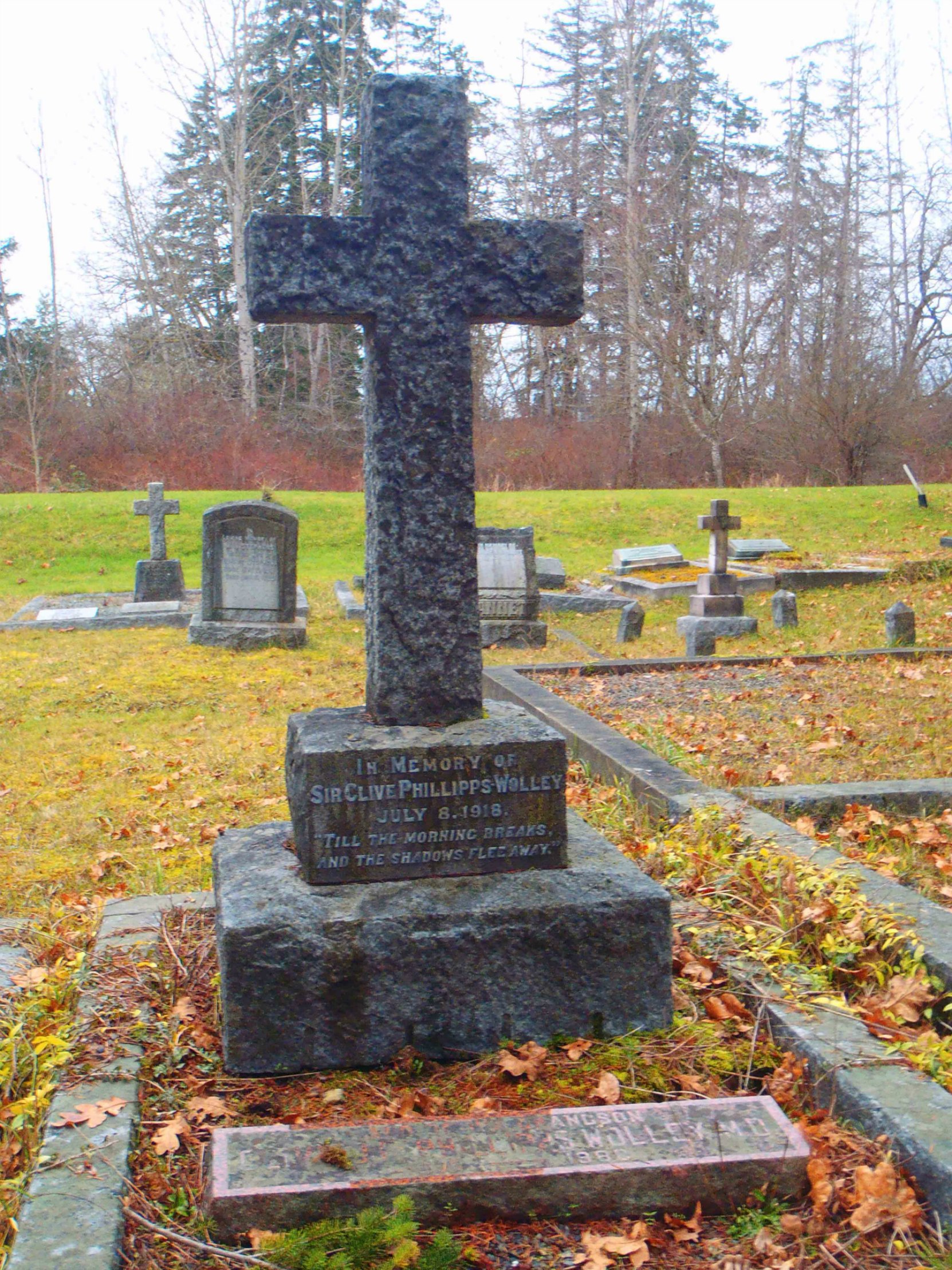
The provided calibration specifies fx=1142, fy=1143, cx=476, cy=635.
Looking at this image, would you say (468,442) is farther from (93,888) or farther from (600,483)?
(600,483)

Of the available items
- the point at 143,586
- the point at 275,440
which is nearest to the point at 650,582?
the point at 143,586

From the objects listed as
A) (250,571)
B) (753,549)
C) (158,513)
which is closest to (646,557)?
(753,549)

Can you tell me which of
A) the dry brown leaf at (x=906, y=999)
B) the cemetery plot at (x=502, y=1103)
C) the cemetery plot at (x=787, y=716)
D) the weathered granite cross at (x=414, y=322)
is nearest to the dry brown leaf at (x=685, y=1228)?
the cemetery plot at (x=502, y=1103)

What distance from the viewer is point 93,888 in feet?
16.5

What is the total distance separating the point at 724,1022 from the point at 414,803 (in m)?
1.07

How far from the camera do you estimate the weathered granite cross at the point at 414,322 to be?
3383 millimetres

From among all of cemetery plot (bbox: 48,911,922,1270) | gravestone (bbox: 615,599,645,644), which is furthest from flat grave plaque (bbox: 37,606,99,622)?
A: cemetery plot (bbox: 48,911,922,1270)

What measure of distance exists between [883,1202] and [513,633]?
1025 centimetres

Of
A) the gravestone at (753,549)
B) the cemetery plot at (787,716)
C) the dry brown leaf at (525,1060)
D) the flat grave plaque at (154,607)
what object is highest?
the gravestone at (753,549)

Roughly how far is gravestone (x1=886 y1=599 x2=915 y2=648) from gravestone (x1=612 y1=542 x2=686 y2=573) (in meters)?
6.35

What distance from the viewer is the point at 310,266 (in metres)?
3.37

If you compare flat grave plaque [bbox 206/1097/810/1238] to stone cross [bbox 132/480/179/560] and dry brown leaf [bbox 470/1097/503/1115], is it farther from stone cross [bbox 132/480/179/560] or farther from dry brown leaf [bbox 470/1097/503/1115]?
stone cross [bbox 132/480/179/560]

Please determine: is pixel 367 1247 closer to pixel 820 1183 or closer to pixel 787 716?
pixel 820 1183

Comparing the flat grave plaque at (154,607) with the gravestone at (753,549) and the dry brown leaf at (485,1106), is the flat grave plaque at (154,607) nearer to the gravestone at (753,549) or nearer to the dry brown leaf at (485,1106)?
the gravestone at (753,549)
